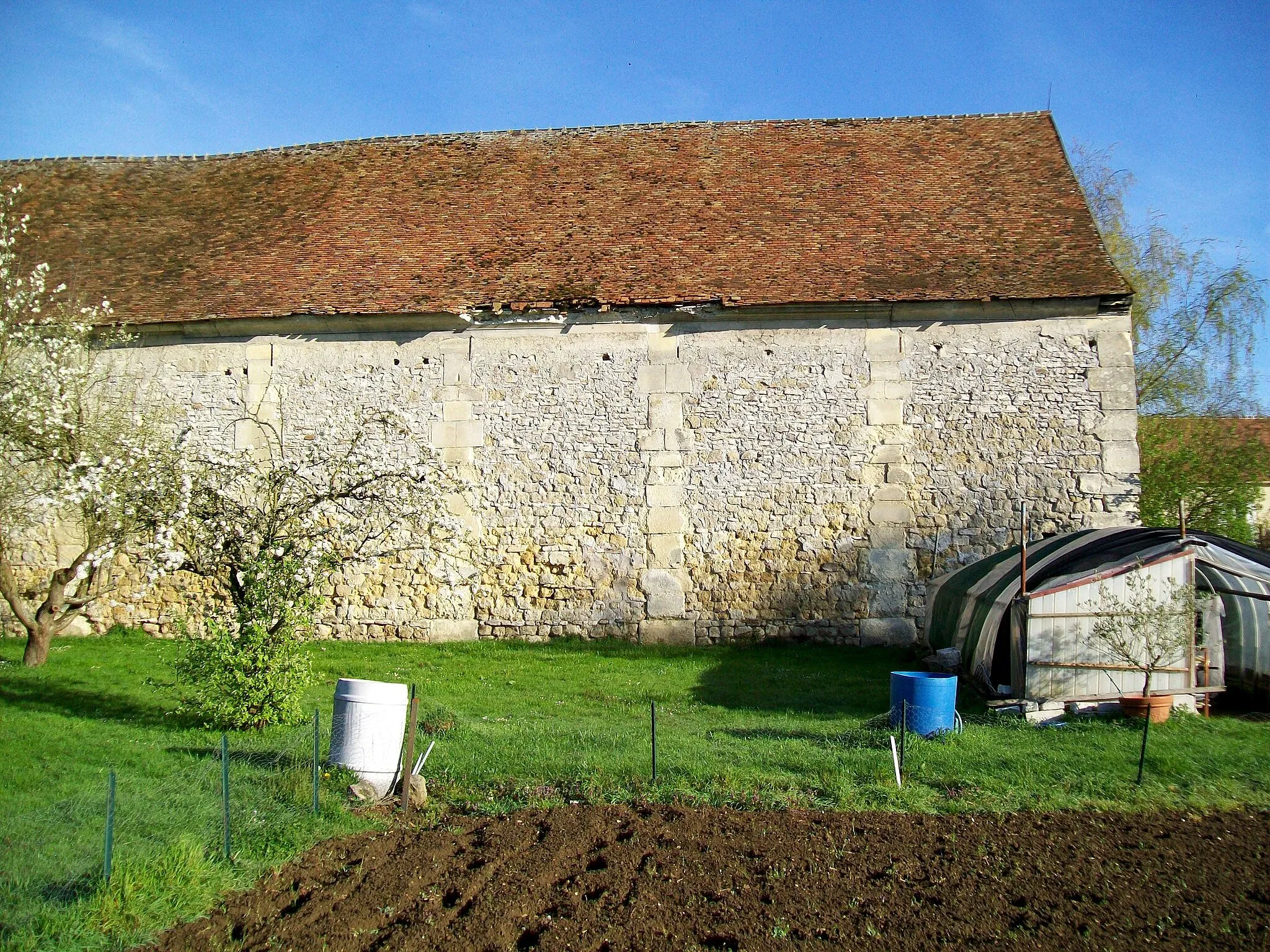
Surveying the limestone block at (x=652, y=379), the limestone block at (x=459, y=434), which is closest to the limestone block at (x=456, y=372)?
the limestone block at (x=459, y=434)

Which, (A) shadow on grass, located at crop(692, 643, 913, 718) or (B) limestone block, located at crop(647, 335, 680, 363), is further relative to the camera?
(B) limestone block, located at crop(647, 335, 680, 363)

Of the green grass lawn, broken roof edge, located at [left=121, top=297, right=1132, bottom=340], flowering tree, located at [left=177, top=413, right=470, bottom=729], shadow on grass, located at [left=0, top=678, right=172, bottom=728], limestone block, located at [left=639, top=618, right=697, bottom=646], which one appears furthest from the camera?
limestone block, located at [left=639, top=618, right=697, bottom=646]

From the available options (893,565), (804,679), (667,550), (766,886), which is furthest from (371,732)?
(893,565)

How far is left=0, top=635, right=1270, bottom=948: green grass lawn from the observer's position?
17.0 feet

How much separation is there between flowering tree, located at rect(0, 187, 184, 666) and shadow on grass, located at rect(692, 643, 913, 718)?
223 inches

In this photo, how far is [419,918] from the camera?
16.3 ft

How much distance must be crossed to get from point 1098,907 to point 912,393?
851 cm

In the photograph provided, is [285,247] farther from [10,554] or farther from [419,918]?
[419,918]

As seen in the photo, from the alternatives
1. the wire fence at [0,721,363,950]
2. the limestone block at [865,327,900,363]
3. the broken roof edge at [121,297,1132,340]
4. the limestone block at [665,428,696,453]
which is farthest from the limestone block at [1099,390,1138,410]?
the wire fence at [0,721,363,950]

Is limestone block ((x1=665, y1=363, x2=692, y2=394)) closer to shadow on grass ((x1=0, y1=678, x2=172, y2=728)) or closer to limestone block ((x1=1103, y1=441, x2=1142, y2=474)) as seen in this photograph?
limestone block ((x1=1103, y1=441, x2=1142, y2=474))

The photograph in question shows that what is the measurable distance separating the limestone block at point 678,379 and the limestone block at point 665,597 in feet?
8.10

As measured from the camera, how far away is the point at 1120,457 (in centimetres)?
1234

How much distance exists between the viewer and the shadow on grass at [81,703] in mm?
8820

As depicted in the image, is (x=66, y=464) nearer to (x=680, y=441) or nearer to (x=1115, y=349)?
(x=680, y=441)
